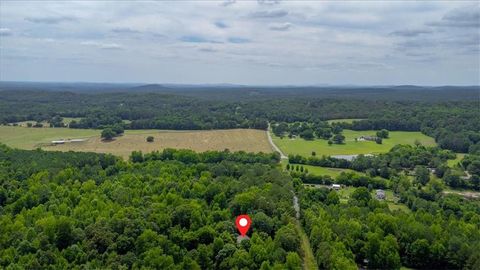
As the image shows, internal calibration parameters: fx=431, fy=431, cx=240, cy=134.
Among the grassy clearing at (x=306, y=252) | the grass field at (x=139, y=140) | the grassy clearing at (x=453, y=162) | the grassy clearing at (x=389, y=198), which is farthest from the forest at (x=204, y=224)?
the grass field at (x=139, y=140)

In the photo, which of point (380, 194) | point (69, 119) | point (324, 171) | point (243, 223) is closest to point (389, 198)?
point (380, 194)

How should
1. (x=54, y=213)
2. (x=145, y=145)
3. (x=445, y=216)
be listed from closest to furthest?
(x=54, y=213)
(x=445, y=216)
(x=145, y=145)

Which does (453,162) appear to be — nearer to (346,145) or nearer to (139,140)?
(346,145)

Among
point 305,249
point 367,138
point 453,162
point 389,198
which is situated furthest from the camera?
point 367,138

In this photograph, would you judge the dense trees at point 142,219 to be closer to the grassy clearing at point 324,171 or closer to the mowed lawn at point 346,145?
the grassy clearing at point 324,171

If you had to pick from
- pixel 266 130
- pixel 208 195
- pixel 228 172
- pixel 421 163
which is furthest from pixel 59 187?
pixel 266 130

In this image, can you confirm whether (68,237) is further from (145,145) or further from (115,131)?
(115,131)
